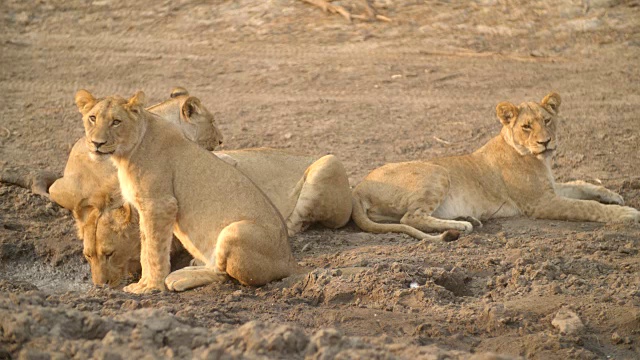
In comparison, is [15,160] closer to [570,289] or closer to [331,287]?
[331,287]

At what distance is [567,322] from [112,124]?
312cm

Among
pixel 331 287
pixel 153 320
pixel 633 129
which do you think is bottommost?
pixel 633 129

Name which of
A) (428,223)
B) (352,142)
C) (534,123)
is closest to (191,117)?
(428,223)

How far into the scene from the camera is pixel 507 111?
28.7ft

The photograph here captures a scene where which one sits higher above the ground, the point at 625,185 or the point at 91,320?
the point at 91,320

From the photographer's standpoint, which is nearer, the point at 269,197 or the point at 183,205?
the point at 183,205

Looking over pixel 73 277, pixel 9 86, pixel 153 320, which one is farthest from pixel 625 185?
pixel 9 86

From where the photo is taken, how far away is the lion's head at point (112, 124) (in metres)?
6.59

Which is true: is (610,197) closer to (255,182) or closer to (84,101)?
(255,182)

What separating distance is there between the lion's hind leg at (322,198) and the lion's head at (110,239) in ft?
4.58

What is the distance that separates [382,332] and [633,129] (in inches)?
232

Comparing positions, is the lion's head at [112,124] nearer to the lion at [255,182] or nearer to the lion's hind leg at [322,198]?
the lion at [255,182]

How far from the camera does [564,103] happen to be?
37.6 ft

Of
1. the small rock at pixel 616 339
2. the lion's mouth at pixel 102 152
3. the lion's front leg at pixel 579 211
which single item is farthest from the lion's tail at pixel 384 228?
the lion's mouth at pixel 102 152
